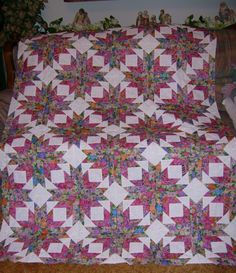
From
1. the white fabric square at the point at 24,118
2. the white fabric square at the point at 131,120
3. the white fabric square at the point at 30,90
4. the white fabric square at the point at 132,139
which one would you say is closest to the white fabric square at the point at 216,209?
the white fabric square at the point at 132,139

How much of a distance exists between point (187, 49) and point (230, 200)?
0.93 m

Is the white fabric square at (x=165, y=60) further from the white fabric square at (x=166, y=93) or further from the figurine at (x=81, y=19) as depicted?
the figurine at (x=81, y=19)

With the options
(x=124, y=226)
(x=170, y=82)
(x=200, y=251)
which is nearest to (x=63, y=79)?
(x=170, y=82)

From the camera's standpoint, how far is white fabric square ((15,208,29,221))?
1.71 m

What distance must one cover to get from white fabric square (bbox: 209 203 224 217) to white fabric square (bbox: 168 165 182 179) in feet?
0.72

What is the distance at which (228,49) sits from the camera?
2197mm

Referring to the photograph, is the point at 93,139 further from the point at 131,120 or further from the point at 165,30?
the point at 165,30

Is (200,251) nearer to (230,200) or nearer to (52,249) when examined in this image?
(230,200)

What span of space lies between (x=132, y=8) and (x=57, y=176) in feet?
5.41

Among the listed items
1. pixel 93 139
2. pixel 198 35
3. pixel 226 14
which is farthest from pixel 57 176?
pixel 226 14

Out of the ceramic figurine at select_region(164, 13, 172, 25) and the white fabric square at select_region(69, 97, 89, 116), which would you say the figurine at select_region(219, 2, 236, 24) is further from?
the white fabric square at select_region(69, 97, 89, 116)

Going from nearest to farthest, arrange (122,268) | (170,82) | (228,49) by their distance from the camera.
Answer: (122,268), (170,82), (228,49)

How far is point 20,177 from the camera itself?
5.57 feet

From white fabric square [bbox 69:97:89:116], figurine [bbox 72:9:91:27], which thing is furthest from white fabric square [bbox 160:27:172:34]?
figurine [bbox 72:9:91:27]
